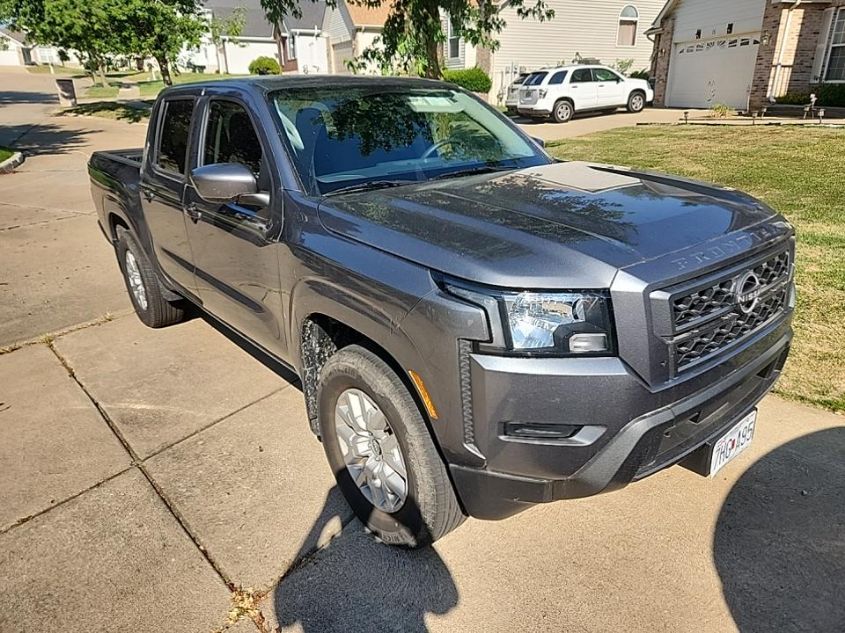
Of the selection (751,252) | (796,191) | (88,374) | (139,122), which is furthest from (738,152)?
(139,122)

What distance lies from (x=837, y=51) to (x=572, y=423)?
2158 cm

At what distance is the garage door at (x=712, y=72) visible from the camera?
66.8ft

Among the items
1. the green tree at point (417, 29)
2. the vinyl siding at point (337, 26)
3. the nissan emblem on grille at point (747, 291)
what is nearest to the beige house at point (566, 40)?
the vinyl siding at point (337, 26)

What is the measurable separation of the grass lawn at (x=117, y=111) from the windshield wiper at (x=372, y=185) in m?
22.8

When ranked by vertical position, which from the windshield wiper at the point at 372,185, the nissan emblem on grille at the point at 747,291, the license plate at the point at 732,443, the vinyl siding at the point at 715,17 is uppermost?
the vinyl siding at the point at 715,17

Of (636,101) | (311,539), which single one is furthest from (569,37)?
(311,539)

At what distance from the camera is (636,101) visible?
22.2m

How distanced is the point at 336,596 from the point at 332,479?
0.74 meters

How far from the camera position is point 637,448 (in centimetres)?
197

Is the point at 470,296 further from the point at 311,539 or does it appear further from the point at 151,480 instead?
the point at 151,480

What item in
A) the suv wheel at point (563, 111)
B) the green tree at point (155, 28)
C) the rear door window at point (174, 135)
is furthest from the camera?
the green tree at point (155, 28)

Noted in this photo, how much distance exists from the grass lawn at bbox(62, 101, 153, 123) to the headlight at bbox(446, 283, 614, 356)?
24097mm

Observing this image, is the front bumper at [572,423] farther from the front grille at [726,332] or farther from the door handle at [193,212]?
the door handle at [193,212]

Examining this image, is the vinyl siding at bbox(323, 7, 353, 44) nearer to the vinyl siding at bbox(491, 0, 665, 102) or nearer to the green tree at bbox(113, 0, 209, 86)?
the vinyl siding at bbox(491, 0, 665, 102)
